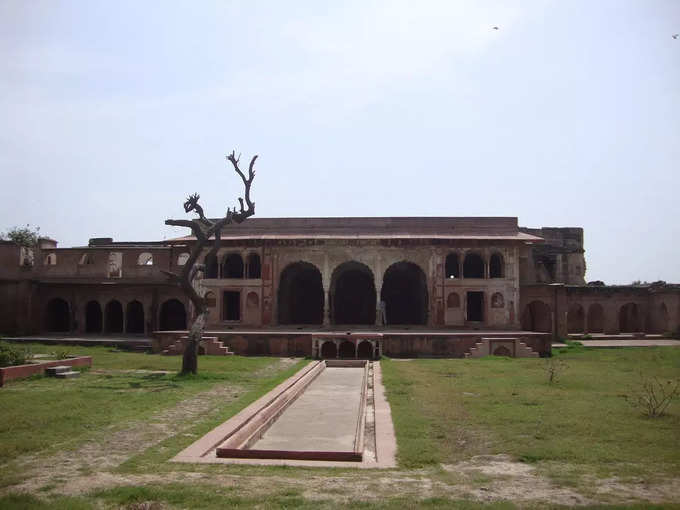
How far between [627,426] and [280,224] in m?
24.8

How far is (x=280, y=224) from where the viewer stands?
3356 centimetres

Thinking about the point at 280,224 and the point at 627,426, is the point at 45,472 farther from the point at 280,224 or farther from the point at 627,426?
the point at 280,224

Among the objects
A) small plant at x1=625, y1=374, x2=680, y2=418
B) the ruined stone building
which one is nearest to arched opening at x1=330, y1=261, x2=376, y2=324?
the ruined stone building

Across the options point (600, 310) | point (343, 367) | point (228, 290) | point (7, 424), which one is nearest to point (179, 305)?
point (228, 290)

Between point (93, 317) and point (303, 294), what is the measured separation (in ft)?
40.5

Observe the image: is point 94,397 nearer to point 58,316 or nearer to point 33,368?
point 33,368

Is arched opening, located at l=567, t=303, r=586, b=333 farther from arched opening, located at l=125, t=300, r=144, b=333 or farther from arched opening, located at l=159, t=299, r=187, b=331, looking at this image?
arched opening, located at l=125, t=300, r=144, b=333

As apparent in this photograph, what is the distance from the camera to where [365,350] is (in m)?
25.7

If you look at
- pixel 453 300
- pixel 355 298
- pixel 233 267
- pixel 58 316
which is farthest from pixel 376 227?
pixel 58 316

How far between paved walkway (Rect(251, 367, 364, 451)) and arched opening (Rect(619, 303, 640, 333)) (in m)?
24.0

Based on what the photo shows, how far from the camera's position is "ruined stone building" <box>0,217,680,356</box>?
3033cm

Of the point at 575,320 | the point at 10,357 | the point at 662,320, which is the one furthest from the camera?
the point at 575,320

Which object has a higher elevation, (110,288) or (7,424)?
(110,288)

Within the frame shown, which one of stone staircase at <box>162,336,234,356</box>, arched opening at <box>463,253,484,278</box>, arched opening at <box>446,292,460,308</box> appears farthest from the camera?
arched opening at <box>463,253,484,278</box>
